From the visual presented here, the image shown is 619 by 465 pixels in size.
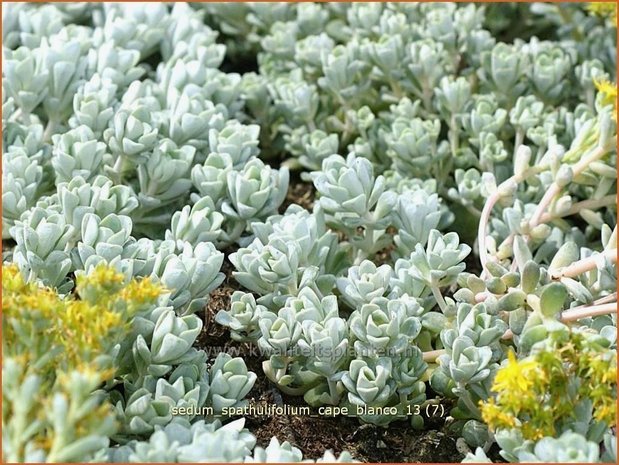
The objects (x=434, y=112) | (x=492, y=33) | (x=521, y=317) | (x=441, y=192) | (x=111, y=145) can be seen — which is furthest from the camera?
(x=492, y=33)

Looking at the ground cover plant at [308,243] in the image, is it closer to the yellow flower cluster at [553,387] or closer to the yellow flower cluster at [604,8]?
the yellow flower cluster at [553,387]

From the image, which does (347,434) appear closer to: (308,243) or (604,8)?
(308,243)

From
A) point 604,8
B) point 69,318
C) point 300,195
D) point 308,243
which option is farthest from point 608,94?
point 69,318

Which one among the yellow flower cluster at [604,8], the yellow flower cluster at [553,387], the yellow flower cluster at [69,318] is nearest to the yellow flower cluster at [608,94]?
the yellow flower cluster at [604,8]

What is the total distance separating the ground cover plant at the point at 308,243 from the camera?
164 centimetres

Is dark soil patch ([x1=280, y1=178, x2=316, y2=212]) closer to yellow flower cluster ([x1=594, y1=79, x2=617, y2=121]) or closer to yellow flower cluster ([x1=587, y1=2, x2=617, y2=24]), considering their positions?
yellow flower cluster ([x1=594, y1=79, x2=617, y2=121])

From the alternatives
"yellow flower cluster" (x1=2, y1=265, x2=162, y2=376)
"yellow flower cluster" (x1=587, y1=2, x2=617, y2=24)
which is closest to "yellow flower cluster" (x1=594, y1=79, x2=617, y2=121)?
"yellow flower cluster" (x1=587, y1=2, x2=617, y2=24)

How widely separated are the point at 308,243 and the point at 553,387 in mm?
637

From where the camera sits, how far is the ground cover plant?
1.64 meters

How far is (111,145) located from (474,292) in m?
0.92

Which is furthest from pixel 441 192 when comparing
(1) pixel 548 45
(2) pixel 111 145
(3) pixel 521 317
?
(2) pixel 111 145

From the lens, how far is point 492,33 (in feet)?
10.7

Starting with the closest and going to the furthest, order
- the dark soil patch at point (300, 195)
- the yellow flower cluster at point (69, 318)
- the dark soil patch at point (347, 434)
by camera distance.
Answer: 1. the yellow flower cluster at point (69, 318)
2. the dark soil patch at point (347, 434)
3. the dark soil patch at point (300, 195)

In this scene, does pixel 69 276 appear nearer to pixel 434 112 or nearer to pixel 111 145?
pixel 111 145
